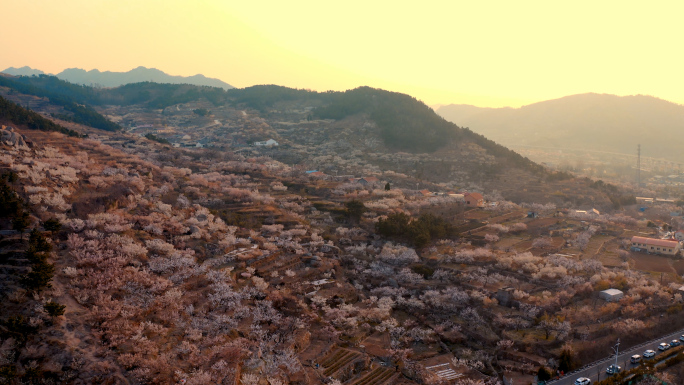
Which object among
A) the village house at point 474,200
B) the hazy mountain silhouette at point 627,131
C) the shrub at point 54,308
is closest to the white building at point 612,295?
the village house at point 474,200

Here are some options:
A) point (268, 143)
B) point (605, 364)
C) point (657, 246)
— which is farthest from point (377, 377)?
point (268, 143)

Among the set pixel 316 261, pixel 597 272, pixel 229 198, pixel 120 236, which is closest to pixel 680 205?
pixel 597 272

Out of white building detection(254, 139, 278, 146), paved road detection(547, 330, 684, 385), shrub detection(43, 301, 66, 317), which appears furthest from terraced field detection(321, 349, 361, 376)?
white building detection(254, 139, 278, 146)

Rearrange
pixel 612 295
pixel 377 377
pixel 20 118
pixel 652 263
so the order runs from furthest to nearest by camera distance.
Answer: pixel 20 118 → pixel 652 263 → pixel 612 295 → pixel 377 377

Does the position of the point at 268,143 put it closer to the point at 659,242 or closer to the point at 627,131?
the point at 659,242

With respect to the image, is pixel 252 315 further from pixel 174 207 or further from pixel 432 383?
pixel 174 207

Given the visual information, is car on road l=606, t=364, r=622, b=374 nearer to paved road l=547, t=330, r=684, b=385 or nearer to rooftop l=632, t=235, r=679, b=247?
paved road l=547, t=330, r=684, b=385

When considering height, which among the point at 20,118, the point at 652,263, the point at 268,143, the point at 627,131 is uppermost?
the point at 627,131

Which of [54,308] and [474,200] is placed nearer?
[54,308]
